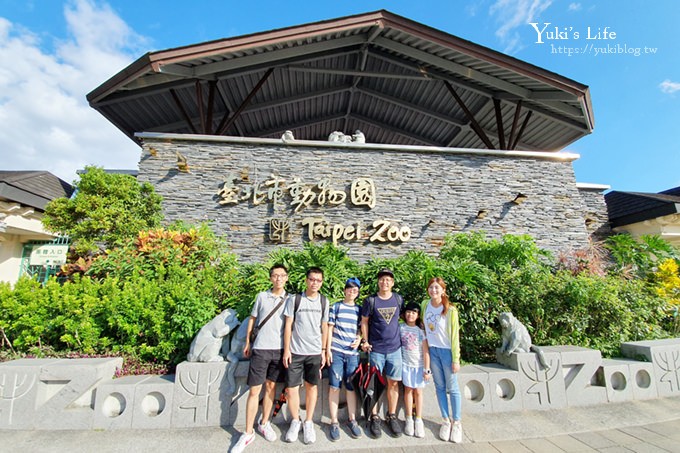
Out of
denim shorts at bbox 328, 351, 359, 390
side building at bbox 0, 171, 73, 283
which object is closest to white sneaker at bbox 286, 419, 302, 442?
denim shorts at bbox 328, 351, 359, 390

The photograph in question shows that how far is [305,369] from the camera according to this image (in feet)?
9.73

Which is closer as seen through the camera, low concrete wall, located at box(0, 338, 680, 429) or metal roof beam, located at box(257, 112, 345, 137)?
low concrete wall, located at box(0, 338, 680, 429)

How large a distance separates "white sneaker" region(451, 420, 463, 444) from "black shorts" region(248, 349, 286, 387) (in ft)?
5.90

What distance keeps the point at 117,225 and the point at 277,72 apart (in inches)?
241

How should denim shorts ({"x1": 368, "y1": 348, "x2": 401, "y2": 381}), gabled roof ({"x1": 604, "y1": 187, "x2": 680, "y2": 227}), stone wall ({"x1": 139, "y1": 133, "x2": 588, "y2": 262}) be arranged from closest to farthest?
denim shorts ({"x1": 368, "y1": 348, "x2": 401, "y2": 381}) → stone wall ({"x1": 139, "y1": 133, "x2": 588, "y2": 262}) → gabled roof ({"x1": 604, "y1": 187, "x2": 680, "y2": 227})

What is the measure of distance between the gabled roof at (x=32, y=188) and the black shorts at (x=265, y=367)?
861 cm

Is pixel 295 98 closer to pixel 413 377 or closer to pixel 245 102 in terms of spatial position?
pixel 245 102

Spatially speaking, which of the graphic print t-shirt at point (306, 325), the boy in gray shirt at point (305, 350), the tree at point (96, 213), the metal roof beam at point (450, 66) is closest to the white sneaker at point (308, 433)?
the boy in gray shirt at point (305, 350)

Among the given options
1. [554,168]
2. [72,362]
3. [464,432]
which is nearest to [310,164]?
[72,362]

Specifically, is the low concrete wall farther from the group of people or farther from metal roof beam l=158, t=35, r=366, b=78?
metal roof beam l=158, t=35, r=366, b=78

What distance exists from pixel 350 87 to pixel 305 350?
9.42 m

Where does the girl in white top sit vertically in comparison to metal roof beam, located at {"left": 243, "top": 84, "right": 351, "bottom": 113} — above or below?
below

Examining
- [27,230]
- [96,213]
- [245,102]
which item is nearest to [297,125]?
[245,102]

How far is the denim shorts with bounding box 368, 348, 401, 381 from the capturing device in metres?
2.99
